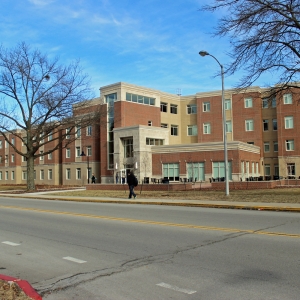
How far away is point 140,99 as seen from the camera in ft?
195

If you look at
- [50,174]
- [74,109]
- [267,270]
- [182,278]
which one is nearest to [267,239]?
[267,270]

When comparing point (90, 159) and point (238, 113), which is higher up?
point (238, 113)

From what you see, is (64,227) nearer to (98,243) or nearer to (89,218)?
(89,218)

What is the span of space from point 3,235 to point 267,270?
7705 millimetres

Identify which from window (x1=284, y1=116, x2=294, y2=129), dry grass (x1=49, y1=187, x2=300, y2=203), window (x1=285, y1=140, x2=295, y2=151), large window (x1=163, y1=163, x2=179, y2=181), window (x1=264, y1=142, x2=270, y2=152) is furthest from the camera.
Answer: window (x1=264, y1=142, x2=270, y2=152)

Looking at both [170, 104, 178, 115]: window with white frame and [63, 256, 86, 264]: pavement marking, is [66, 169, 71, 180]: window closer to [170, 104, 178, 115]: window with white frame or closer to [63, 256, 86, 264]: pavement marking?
[170, 104, 178, 115]: window with white frame

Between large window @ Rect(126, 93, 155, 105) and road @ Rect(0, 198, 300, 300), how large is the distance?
1813 inches

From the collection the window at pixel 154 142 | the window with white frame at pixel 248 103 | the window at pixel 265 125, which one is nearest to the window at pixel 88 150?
the window at pixel 154 142

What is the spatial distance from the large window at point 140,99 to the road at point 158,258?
46.0m

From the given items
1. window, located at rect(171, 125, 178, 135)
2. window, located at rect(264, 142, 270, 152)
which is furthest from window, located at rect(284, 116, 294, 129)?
window, located at rect(171, 125, 178, 135)

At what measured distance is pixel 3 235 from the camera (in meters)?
10.8

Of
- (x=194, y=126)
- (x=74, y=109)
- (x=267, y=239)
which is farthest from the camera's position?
(x=194, y=126)

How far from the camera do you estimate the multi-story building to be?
164 feet

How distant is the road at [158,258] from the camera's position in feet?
18.3
